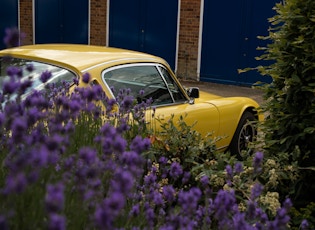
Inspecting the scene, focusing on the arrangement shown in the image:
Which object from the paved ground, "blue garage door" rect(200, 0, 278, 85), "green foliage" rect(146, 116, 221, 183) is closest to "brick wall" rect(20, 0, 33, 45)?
the paved ground

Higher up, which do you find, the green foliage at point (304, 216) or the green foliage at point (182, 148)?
the green foliage at point (182, 148)

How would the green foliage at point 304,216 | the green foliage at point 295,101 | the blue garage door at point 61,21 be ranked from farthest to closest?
the blue garage door at point 61,21
the green foliage at point 295,101
the green foliage at point 304,216

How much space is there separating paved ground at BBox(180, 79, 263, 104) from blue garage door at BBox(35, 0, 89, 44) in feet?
16.3

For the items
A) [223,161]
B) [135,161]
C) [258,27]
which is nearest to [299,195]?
[223,161]

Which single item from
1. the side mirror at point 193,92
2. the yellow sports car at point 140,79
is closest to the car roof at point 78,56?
the yellow sports car at point 140,79

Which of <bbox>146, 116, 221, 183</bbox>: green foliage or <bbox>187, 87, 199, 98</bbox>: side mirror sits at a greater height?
<bbox>187, 87, 199, 98</bbox>: side mirror

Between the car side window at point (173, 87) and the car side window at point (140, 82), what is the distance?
0.07m

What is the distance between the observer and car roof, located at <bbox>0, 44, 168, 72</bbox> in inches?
171

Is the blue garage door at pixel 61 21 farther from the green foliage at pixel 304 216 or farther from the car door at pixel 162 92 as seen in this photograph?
the green foliage at pixel 304 216

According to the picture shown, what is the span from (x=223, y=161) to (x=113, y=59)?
1.71m

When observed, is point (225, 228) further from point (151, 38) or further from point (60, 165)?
point (151, 38)

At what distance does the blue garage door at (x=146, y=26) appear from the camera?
14906 millimetres

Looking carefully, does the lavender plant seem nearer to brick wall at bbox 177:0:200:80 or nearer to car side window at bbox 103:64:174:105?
car side window at bbox 103:64:174:105

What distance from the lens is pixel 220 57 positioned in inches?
553
